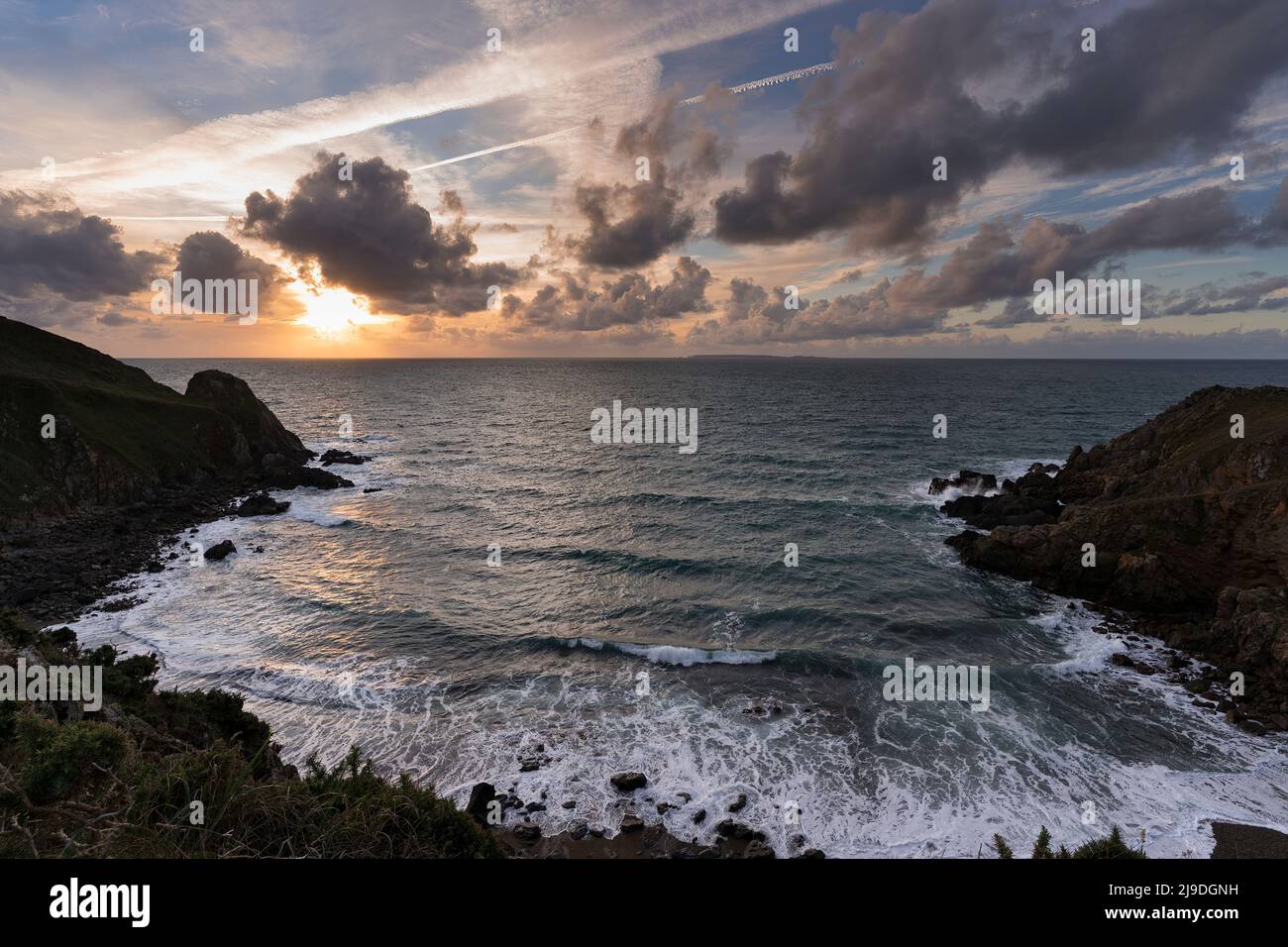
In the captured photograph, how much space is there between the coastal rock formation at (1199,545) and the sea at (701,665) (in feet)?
7.50

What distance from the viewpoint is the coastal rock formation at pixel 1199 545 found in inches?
942

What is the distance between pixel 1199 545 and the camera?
1192 inches

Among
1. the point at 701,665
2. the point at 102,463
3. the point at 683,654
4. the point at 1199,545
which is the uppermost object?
the point at 102,463

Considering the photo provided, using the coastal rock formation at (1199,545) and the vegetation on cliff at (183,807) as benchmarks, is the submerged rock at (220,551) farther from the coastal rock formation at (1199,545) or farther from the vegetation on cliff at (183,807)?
the coastal rock formation at (1199,545)

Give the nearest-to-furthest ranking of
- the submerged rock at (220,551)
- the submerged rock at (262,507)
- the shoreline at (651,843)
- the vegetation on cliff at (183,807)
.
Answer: the vegetation on cliff at (183,807), the shoreline at (651,843), the submerged rock at (220,551), the submerged rock at (262,507)

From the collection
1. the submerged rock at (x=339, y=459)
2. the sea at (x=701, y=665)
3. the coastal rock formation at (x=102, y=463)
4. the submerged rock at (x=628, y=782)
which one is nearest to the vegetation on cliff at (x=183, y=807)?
Result: the submerged rock at (x=628, y=782)

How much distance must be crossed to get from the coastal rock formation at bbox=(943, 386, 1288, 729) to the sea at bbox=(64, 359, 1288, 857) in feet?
7.50

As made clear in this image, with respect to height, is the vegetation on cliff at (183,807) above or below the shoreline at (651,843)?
above

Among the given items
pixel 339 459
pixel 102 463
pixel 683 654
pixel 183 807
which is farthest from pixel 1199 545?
pixel 339 459

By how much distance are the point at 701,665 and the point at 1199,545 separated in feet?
91.2

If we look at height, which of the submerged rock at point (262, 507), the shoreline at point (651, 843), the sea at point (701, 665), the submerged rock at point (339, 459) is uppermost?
the submerged rock at point (339, 459)

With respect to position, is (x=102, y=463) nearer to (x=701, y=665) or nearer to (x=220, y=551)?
(x=220, y=551)

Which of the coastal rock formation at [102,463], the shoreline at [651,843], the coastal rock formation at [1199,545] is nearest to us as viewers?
the shoreline at [651,843]
